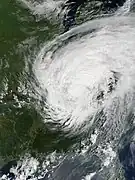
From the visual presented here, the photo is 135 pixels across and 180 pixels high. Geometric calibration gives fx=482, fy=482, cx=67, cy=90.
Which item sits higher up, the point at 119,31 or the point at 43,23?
the point at 43,23

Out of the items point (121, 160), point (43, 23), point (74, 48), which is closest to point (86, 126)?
point (121, 160)

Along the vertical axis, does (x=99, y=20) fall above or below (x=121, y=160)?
above

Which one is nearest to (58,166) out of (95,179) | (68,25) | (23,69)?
(95,179)

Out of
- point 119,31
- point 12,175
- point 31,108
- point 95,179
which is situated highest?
point 119,31

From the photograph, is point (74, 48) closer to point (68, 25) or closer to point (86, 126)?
point (68, 25)

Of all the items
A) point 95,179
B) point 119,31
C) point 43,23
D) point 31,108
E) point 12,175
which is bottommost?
point 95,179

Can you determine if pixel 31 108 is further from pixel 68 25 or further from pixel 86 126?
pixel 68 25
